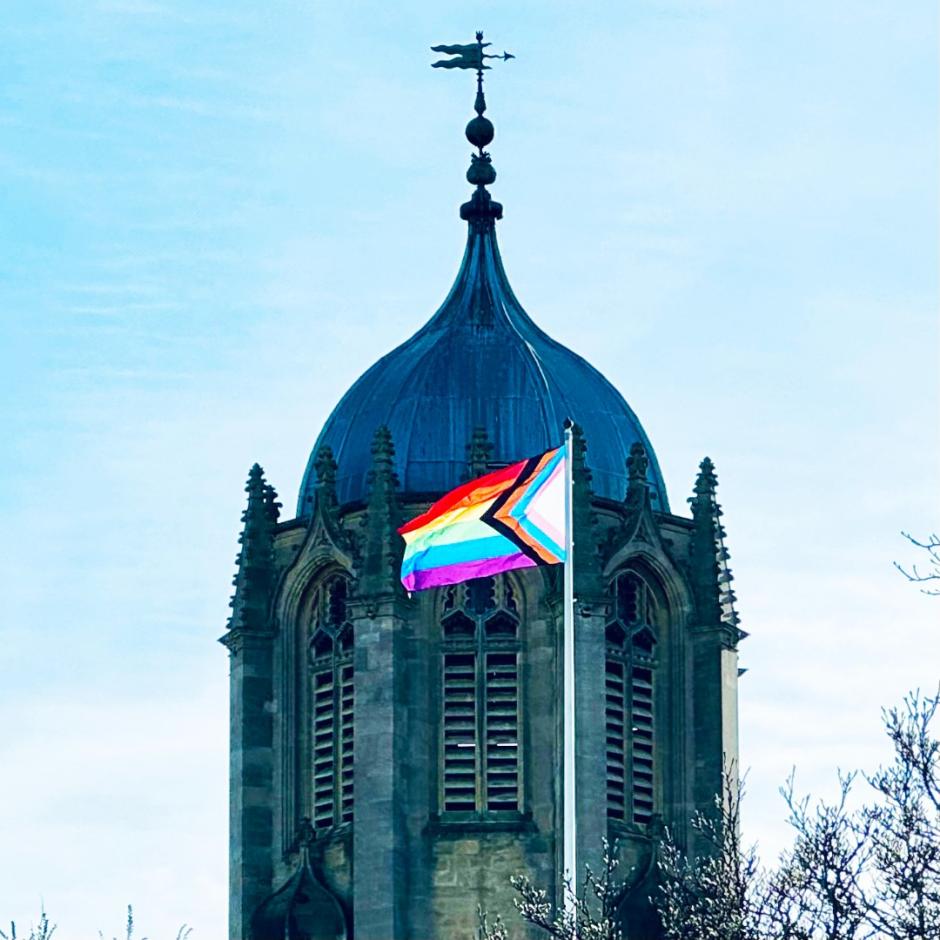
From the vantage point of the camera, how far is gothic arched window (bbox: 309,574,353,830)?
102 metres

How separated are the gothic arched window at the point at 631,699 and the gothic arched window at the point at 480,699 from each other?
190cm

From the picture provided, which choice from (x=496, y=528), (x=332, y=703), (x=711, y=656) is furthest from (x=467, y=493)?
(x=711, y=656)

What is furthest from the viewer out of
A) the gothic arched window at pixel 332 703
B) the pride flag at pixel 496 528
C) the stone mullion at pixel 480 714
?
the gothic arched window at pixel 332 703

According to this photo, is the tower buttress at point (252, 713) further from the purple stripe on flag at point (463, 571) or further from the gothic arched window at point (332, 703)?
the purple stripe on flag at point (463, 571)

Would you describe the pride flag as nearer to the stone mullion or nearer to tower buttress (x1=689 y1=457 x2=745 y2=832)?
the stone mullion

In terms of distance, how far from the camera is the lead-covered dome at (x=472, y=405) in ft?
339

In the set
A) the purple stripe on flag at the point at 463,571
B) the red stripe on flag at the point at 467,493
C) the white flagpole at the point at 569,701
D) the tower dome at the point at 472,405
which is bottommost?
the white flagpole at the point at 569,701

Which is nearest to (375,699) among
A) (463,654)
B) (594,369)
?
(463,654)

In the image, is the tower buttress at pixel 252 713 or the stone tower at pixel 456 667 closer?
the stone tower at pixel 456 667

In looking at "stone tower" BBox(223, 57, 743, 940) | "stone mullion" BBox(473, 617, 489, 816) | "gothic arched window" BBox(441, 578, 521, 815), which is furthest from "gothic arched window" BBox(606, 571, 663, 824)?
"stone mullion" BBox(473, 617, 489, 816)

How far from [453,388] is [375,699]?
6.79 meters

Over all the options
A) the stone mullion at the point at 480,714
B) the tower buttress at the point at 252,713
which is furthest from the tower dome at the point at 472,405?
the stone mullion at the point at 480,714

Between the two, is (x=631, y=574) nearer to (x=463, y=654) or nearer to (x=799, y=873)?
(x=463, y=654)

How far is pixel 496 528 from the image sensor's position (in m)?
91.4
